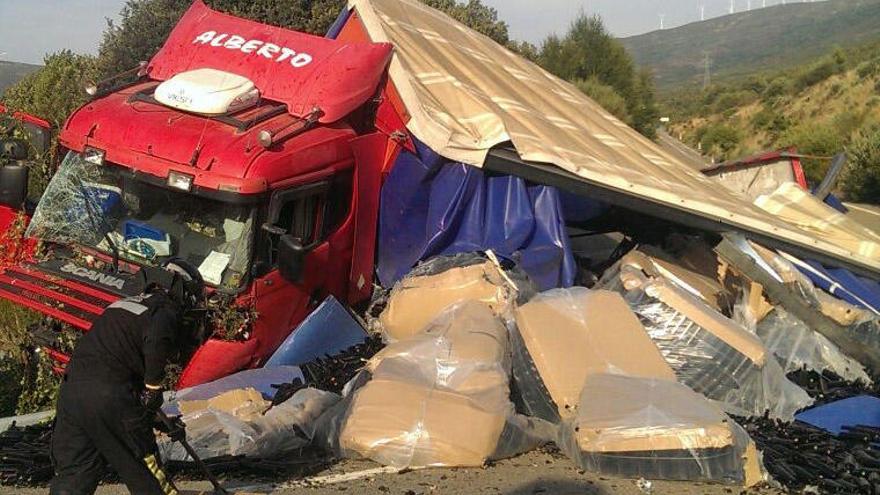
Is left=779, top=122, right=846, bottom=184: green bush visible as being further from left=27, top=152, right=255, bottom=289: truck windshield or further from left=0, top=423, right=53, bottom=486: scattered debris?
left=0, top=423, right=53, bottom=486: scattered debris

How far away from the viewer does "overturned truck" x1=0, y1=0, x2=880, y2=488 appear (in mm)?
6457

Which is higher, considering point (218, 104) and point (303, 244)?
point (218, 104)

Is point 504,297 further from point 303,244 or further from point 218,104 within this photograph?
point 218,104

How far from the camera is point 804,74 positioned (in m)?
51.2

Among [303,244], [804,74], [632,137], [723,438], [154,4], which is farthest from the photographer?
[804,74]

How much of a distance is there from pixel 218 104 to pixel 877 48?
176 ft

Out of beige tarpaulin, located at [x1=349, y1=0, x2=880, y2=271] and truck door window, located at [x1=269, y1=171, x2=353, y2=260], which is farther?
beige tarpaulin, located at [x1=349, y1=0, x2=880, y2=271]

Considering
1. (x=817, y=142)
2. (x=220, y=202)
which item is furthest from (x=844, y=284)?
(x=817, y=142)

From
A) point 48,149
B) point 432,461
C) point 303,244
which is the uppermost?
point 48,149

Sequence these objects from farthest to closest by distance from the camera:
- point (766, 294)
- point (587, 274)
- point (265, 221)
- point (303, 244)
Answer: point (587, 274)
point (766, 294)
point (303, 244)
point (265, 221)

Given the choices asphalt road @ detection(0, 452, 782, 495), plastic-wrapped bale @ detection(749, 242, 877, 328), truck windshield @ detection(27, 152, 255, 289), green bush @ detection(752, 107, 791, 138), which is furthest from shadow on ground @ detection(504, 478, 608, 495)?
green bush @ detection(752, 107, 791, 138)

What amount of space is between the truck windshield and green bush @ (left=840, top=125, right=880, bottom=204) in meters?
22.7

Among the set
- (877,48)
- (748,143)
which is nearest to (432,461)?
(748,143)

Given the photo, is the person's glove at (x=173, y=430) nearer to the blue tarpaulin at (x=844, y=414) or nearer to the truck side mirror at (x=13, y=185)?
the truck side mirror at (x=13, y=185)
